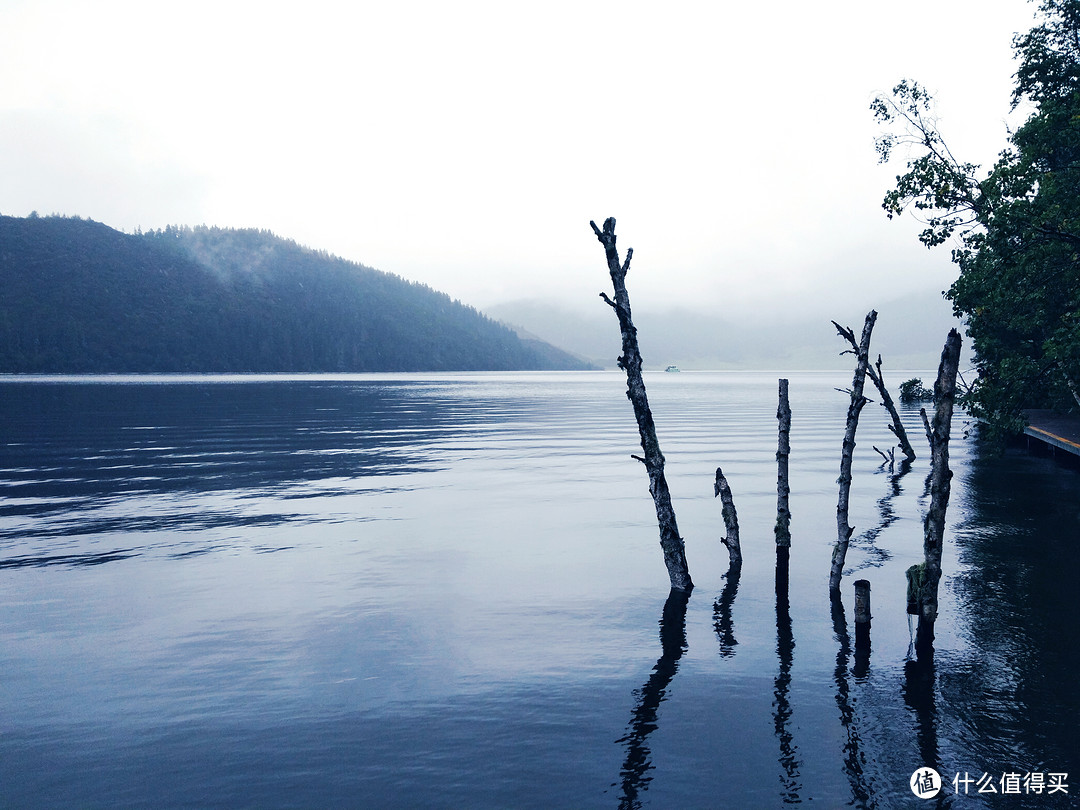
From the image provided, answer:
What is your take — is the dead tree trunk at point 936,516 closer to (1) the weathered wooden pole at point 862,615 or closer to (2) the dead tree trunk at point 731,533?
(1) the weathered wooden pole at point 862,615

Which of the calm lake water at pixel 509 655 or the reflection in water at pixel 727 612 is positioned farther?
the reflection in water at pixel 727 612

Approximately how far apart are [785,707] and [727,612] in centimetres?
515

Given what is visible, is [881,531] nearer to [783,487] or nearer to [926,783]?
[783,487]

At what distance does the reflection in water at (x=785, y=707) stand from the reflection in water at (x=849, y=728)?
2.23 feet

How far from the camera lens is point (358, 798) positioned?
979cm

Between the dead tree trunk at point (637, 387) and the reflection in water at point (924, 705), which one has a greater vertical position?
the dead tree trunk at point (637, 387)

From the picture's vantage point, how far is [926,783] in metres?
9.96

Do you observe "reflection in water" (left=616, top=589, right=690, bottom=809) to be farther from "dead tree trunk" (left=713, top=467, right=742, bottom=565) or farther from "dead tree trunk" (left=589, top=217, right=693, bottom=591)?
"dead tree trunk" (left=713, top=467, right=742, bottom=565)

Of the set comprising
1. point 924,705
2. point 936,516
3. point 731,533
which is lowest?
point 924,705

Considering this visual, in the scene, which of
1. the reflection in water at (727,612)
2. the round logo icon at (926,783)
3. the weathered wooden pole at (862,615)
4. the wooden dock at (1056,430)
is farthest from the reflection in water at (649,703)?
the wooden dock at (1056,430)

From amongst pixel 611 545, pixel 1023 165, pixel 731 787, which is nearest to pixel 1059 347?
pixel 1023 165

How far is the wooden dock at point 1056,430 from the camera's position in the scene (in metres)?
38.3

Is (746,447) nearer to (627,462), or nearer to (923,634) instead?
(627,462)

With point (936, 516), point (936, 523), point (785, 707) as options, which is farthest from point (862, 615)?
point (785, 707)
